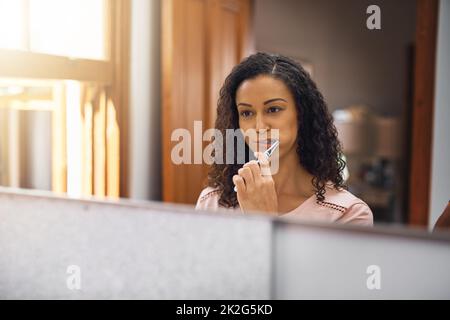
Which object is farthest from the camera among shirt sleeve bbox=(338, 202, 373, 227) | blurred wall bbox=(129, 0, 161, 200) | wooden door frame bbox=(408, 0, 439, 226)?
blurred wall bbox=(129, 0, 161, 200)

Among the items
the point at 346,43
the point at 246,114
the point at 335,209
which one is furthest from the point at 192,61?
the point at 346,43

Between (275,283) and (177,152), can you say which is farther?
(177,152)

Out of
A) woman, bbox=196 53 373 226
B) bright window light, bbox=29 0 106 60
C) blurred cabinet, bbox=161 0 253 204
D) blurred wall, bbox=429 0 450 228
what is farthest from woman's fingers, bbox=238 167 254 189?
bright window light, bbox=29 0 106 60

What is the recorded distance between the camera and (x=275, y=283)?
53 centimetres

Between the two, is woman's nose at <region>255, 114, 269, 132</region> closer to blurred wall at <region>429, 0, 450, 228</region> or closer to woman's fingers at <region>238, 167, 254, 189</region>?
woman's fingers at <region>238, 167, 254, 189</region>

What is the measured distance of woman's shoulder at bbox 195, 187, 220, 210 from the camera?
655 millimetres

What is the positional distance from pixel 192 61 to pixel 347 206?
0.45 m

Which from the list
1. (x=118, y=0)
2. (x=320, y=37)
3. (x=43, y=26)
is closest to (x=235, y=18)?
(x=118, y=0)

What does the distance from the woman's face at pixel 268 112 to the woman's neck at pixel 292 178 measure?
0.04 ft

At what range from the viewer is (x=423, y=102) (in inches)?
29.3

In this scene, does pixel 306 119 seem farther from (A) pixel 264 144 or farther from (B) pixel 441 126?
(B) pixel 441 126

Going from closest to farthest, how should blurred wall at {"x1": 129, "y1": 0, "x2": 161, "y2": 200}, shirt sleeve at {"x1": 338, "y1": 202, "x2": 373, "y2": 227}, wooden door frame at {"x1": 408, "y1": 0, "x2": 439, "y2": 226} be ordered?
1. shirt sleeve at {"x1": 338, "y1": 202, "x2": 373, "y2": 227}
2. wooden door frame at {"x1": 408, "y1": 0, "x2": 439, "y2": 226}
3. blurred wall at {"x1": 129, "y1": 0, "x2": 161, "y2": 200}

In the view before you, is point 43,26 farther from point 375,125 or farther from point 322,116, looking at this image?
point 375,125

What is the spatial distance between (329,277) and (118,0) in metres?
0.55
